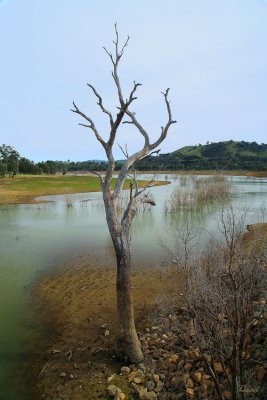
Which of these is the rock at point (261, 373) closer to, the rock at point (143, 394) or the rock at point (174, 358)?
the rock at point (174, 358)

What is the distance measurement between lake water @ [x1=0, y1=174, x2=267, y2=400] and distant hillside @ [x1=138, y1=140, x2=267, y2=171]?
5296cm

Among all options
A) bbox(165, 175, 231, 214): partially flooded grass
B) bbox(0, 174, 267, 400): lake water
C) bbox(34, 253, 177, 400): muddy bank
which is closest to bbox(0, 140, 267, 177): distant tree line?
bbox(165, 175, 231, 214): partially flooded grass

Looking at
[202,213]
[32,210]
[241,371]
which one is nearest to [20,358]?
[241,371]

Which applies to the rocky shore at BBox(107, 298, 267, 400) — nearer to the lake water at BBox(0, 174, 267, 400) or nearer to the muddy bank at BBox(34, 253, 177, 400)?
the muddy bank at BBox(34, 253, 177, 400)

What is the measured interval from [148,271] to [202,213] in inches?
408

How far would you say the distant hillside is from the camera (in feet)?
268

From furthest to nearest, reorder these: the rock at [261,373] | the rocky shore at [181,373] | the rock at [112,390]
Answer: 1. the rock at [112,390]
2. the rocky shore at [181,373]
3. the rock at [261,373]

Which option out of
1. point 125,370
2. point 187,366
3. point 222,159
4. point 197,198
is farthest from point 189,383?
point 222,159

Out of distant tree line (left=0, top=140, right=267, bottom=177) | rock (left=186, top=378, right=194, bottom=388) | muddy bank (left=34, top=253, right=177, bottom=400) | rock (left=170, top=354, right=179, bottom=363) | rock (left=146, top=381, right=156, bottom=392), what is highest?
distant tree line (left=0, top=140, right=267, bottom=177)

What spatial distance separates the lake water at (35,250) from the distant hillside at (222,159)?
53.0m

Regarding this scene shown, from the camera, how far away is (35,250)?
10969 mm

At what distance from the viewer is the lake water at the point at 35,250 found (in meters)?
4.76

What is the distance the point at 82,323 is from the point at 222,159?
96.8 metres

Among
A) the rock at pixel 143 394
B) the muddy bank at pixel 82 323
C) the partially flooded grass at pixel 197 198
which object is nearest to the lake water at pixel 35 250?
the muddy bank at pixel 82 323
